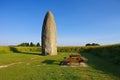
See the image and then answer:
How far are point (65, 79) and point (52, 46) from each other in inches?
775

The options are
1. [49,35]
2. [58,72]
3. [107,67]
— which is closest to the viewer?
Answer: [58,72]

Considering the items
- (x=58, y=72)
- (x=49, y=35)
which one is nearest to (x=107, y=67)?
(x=58, y=72)

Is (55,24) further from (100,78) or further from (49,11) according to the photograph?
(100,78)

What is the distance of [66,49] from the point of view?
148 ft

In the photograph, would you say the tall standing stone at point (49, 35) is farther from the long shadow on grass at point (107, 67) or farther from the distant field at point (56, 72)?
the distant field at point (56, 72)

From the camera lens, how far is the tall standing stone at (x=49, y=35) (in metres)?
28.5

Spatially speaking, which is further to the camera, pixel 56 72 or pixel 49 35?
pixel 49 35

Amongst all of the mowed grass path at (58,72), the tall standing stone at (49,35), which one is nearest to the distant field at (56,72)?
the mowed grass path at (58,72)

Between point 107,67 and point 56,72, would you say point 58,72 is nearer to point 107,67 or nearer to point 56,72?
point 56,72

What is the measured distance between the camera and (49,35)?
2875cm

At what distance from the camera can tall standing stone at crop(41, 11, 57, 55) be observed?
2850cm

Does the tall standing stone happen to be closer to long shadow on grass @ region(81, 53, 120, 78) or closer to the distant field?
long shadow on grass @ region(81, 53, 120, 78)

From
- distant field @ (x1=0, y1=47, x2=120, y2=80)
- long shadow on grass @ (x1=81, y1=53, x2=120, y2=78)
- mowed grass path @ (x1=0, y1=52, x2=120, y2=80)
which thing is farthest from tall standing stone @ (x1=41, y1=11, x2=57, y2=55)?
mowed grass path @ (x1=0, y1=52, x2=120, y2=80)

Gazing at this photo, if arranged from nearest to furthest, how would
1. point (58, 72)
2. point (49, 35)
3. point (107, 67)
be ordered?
point (58, 72), point (107, 67), point (49, 35)
